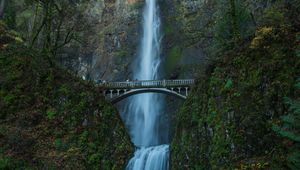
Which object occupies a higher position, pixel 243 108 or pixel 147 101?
pixel 147 101

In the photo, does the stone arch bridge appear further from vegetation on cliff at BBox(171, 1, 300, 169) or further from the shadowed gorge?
vegetation on cliff at BBox(171, 1, 300, 169)

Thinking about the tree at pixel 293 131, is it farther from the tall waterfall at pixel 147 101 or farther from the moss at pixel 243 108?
the tall waterfall at pixel 147 101

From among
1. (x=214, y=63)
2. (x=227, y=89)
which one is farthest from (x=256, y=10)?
(x=227, y=89)

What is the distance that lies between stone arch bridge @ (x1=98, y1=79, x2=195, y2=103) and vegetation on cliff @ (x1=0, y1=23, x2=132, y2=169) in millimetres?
10454

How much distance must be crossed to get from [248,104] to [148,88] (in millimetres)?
20329

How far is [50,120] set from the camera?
20.6m

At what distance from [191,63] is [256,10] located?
9730 millimetres

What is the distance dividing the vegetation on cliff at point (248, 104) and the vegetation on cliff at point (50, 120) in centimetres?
474

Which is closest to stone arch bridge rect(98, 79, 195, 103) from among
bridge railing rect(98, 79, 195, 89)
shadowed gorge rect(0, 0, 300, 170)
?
bridge railing rect(98, 79, 195, 89)

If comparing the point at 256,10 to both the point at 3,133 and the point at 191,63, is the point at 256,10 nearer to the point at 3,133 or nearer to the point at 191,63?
the point at 191,63

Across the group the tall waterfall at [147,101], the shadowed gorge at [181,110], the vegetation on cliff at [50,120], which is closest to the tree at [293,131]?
the shadowed gorge at [181,110]

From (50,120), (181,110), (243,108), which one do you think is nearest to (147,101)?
(181,110)

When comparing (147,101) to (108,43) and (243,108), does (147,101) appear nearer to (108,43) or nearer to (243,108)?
(108,43)

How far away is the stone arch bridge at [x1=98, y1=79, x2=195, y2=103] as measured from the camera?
33.8 meters
